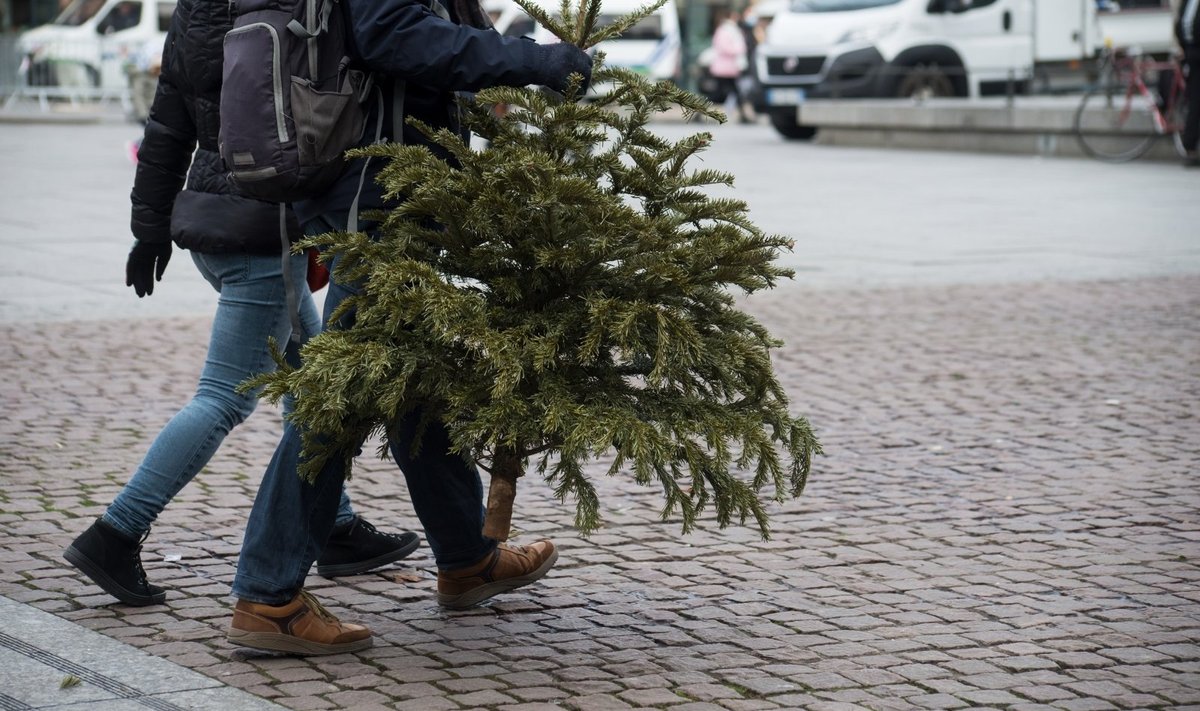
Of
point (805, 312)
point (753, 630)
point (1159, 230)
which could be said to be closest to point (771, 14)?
point (1159, 230)

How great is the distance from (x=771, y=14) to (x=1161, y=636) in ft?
89.4

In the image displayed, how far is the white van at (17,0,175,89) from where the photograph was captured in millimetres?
29359

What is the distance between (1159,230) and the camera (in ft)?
41.3

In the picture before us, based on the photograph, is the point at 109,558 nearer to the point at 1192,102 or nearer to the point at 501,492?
the point at 501,492

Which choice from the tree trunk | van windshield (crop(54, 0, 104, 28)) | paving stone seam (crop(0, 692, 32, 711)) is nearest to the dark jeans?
the tree trunk

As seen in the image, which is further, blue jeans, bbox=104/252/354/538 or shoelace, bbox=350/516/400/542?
shoelace, bbox=350/516/400/542

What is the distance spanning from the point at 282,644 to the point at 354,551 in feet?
2.60

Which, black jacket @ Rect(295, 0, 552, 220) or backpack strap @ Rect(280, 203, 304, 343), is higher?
black jacket @ Rect(295, 0, 552, 220)

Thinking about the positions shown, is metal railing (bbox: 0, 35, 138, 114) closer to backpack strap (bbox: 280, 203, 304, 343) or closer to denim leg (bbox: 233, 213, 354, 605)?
backpack strap (bbox: 280, 203, 304, 343)

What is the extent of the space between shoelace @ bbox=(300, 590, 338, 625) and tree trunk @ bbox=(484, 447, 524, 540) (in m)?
0.43

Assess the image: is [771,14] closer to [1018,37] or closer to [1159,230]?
[1018,37]

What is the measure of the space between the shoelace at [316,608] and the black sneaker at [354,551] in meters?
0.65

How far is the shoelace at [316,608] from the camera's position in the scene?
3.89 meters

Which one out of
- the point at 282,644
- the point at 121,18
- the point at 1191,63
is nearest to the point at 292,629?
the point at 282,644
